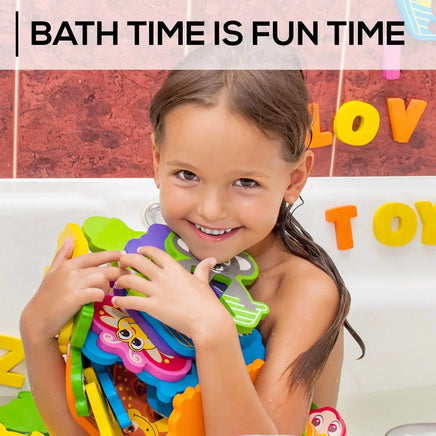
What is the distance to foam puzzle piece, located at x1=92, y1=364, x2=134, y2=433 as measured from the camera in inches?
33.7

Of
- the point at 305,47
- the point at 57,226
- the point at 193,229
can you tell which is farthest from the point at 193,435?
the point at 305,47

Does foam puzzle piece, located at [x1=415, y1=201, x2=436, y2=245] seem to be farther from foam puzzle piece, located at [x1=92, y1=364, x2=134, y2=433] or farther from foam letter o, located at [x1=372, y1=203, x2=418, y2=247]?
foam puzzle piece, located at [x1=92, y1=364, x2=134, y2=433]

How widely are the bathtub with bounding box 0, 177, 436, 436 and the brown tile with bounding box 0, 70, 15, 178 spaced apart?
4 cm

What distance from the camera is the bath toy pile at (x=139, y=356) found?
33.3 inches

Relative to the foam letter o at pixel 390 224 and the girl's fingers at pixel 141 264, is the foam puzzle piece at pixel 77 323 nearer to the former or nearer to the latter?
the girl's fingers at pixel 141 264

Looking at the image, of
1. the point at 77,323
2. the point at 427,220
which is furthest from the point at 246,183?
the point at 427,220

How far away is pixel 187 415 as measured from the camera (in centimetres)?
82

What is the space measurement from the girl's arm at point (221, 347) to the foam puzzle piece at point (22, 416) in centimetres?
42

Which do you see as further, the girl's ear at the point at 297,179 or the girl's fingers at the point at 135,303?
the girl's ear at the point at 297,179

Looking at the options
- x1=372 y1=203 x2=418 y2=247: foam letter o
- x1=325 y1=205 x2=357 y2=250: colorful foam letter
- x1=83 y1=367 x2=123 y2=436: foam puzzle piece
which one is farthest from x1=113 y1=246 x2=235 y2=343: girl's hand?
x1=372 y1=203 x2=418 y2=247: foam letter o

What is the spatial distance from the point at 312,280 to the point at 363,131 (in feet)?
2.61

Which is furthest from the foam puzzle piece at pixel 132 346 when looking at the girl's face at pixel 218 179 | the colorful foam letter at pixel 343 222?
the colorful foam letter at pixel 343 222

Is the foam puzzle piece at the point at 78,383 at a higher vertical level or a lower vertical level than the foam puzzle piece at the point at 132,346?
lower

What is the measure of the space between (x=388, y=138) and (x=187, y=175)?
38.7 inches
